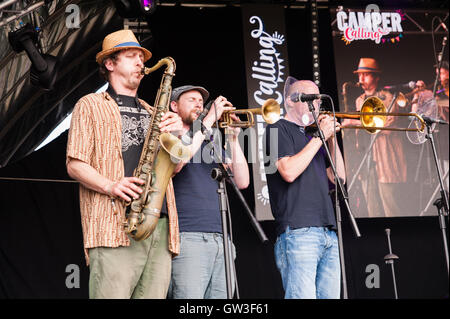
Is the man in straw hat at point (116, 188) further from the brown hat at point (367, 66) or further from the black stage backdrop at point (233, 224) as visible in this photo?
the brown hat at point (367, 66)

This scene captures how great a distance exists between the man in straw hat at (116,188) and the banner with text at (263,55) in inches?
112

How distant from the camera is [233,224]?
6.39m

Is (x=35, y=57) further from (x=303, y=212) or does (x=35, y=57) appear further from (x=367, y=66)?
(x=367, y=66)

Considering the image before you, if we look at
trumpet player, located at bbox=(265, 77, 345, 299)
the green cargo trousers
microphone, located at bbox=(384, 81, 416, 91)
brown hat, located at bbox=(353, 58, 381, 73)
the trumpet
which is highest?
brown hat, located at bbox=(353, 58, 381, 73)

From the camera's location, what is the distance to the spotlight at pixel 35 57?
4.65 m

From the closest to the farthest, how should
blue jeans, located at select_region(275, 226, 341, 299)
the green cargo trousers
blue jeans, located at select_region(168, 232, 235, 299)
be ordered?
the green cargo trousers
blue jeans, located at select_region(168, 232, 235, 299)
blue jeans, located at select_region(275, 226, 341, 299)

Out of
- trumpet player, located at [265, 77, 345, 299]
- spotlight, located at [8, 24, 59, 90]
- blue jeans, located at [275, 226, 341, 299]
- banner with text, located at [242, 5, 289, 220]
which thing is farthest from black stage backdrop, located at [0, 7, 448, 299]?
blue jeans, located at [275, 226, 341, 299]

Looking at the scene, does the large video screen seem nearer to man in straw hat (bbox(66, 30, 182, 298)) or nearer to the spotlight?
the spotlight

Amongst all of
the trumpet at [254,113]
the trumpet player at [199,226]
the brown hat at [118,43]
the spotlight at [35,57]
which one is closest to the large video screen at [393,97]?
the trumpet at [254,113]

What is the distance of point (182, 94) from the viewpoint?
156 inches

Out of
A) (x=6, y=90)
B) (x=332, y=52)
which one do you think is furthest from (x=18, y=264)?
(x=332, y=52)

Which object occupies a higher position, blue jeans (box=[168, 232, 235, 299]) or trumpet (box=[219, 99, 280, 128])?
trumpet (box=[219, 99, 280, 128])

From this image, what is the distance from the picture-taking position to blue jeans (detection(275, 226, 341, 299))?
3678mm

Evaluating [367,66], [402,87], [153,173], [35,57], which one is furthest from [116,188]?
[402,87]
